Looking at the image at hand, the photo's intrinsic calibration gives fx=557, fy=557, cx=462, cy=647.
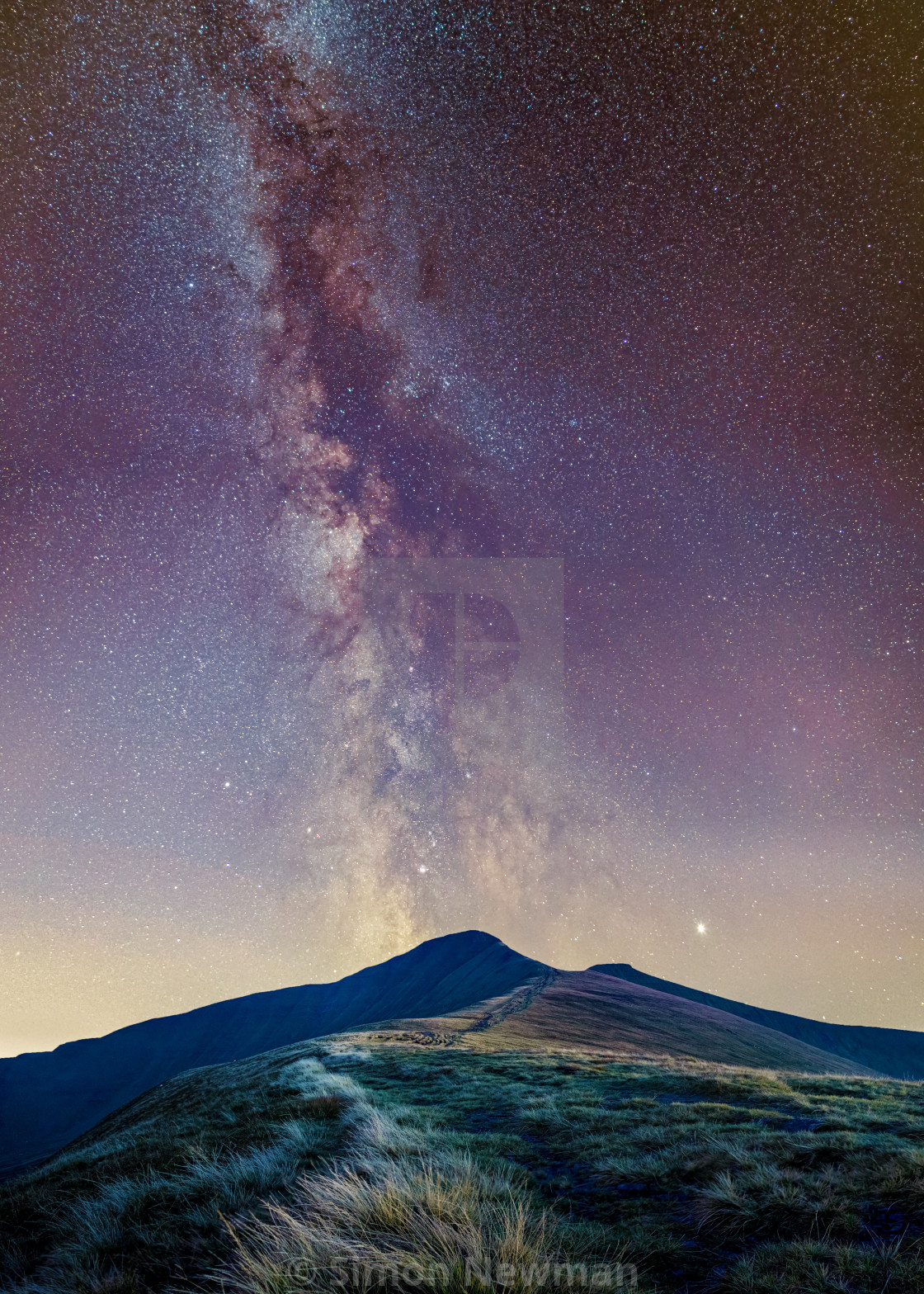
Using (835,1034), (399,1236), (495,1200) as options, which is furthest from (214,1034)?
(399,1236)

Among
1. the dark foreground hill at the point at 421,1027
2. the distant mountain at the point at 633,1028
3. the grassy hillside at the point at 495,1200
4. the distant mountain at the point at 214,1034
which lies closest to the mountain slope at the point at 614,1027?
the distant mountain at the point at 633,1028

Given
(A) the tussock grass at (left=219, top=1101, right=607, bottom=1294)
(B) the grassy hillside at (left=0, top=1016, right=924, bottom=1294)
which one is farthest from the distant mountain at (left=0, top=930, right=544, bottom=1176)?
(A) the tussock grass at (left=219, top=1101, right=607, bottom=1294)

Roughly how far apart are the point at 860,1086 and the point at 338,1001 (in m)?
111

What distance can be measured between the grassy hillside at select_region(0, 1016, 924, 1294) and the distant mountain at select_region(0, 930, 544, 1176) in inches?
2858

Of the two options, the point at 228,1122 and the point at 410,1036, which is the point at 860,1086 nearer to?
the point at 228,1122

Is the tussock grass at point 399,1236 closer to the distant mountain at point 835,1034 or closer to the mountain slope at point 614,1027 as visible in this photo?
the mountain slope at point 614,1027

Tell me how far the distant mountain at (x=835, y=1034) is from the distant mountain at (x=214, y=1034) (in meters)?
32.2

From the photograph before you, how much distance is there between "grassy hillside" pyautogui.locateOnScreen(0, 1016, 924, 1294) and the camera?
3043mm

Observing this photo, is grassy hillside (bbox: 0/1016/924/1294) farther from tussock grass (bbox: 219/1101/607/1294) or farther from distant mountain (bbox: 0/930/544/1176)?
distant mountain (bbox: 0/930/544/1176)

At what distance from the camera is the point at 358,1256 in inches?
108

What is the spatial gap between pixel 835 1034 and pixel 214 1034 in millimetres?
118509

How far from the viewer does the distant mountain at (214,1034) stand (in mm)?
82375

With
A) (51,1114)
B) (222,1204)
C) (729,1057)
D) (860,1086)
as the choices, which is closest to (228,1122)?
(222,1204)

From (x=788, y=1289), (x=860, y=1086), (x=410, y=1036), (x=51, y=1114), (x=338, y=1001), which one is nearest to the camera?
(x=788, y=1289)
